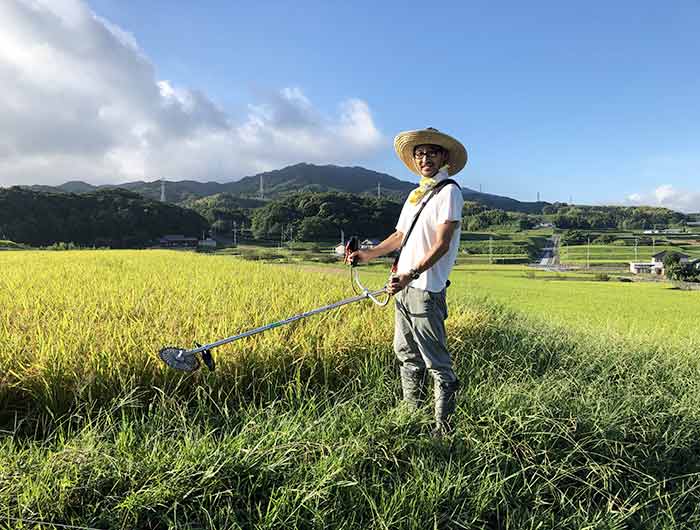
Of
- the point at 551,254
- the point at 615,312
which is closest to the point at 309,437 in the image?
the point at 615,312

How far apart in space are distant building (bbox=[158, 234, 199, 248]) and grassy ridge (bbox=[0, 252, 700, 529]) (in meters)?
45.9

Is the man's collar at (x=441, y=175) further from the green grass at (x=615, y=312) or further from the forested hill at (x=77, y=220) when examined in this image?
the forested hill at (x=77, y=220)

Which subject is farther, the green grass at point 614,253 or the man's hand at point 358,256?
the green grass at point 614,253

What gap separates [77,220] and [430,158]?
50.4m

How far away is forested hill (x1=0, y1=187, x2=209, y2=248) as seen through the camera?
136 feet

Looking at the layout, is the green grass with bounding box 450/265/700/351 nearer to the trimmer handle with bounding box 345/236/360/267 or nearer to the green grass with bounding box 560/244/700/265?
the trimmer handle with bounding box 345/236/360/267

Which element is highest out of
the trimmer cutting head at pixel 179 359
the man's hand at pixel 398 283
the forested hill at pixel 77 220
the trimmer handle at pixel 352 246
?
the forested hill at pixel 77 220

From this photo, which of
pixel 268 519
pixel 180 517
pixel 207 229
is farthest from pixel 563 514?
pixel 207 229

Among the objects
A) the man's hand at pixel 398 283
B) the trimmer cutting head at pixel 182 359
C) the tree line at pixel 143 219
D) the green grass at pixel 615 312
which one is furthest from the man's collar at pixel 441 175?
the tree line at pixel 143 219

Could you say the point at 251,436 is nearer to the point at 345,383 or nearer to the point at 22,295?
the point at 345,383

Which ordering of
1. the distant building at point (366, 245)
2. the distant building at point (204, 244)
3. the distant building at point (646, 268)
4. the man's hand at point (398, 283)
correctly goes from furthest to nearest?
the distant building at point (646, 268) → the distant building at point (204, 244) → the distant building at point (366, 245) → the man's hand at point (398, 283)

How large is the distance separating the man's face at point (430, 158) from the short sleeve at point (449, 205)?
0.86ft

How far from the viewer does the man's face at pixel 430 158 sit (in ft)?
7.99

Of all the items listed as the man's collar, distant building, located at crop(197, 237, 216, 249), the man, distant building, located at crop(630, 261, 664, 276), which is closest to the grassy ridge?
the man
